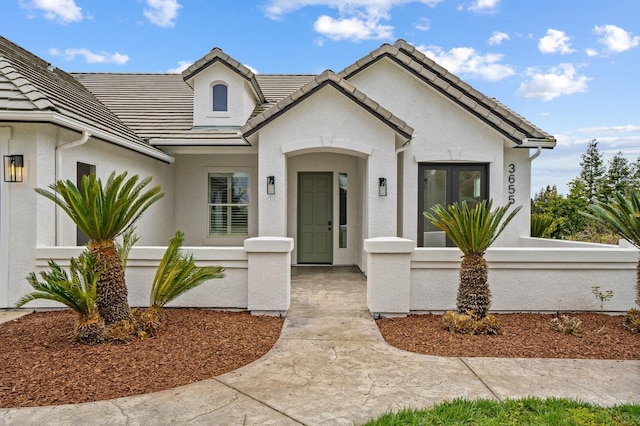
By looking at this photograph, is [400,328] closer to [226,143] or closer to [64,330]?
[64,330]

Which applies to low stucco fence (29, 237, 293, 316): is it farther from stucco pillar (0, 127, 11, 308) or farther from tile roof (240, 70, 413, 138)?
tile roof (240, 70, 413, 138)

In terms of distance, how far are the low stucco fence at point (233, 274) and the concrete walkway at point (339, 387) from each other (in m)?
1.05

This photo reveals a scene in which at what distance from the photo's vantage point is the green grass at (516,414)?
337cm

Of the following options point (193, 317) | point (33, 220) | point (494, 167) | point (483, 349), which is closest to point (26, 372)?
point (193, 317)

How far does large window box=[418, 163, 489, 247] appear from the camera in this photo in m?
10.4

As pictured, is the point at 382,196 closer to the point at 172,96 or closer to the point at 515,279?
the point at 515,279

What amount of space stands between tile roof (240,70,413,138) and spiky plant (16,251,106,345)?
4.90m

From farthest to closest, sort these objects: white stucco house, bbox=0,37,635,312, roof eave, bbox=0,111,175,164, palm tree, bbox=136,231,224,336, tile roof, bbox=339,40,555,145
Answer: tile roof, bbox=339,40,555,145 < white stucco house, bbox=0,37,635,312 < roof eave, bbox=0,111,175,164 < palm tree, bbox=136,231,224,336

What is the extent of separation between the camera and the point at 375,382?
13.8 ft

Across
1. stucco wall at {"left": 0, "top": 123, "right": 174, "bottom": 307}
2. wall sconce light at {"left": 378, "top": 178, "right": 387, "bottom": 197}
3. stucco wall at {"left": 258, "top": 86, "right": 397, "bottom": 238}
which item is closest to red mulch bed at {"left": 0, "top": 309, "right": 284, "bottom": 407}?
stucco wall at {"left": 0, "top": 123, "right": 174, "bottom": 307}

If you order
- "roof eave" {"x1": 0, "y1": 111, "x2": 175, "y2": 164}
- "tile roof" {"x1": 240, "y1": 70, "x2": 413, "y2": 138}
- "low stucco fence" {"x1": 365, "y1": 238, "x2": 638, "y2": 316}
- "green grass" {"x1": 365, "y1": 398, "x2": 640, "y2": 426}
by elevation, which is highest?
"tile roof" {"x1": 240, "y1": 70, "x2": 413, "y2": 138}

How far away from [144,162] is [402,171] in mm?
6844

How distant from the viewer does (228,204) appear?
12.3m

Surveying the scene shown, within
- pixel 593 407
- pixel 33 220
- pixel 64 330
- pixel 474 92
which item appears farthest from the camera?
pixel 474 92
